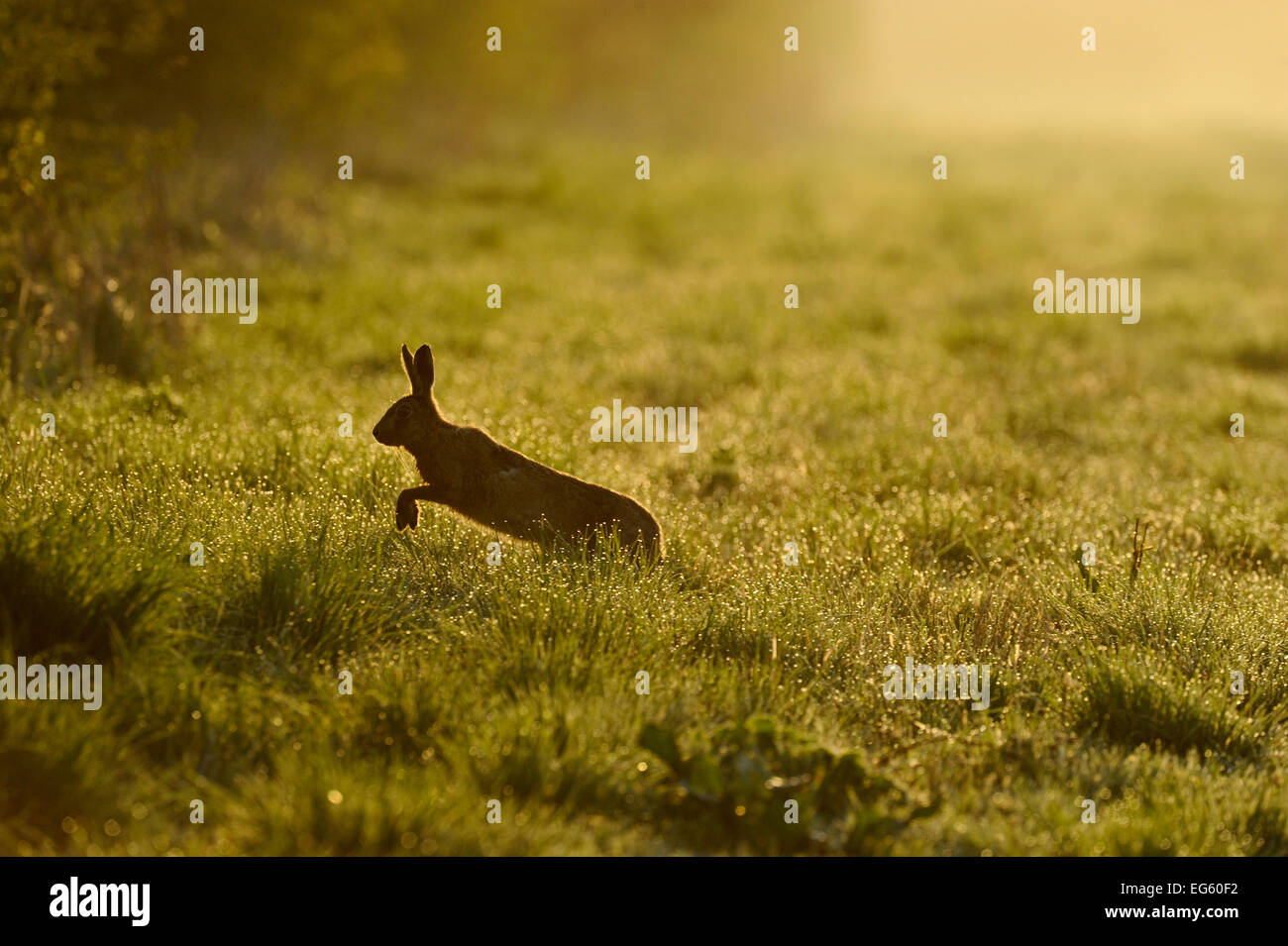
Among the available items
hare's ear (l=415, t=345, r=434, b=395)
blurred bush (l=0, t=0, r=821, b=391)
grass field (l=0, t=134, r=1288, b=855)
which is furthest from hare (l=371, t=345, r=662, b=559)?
blurred bush (l=0, t=0, r=821, b=391)

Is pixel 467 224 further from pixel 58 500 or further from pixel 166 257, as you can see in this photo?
pixel 58 500

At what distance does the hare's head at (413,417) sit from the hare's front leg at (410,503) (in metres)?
0.29

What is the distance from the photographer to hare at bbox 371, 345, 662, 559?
18.0ft

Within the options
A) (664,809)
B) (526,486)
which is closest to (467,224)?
(526,486)

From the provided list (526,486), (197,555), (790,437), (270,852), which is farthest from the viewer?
(790,437)

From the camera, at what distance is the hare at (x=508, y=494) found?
5.48m

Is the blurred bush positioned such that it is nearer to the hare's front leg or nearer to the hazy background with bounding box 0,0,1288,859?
the hazy background with bounding box 0,0,1288,859

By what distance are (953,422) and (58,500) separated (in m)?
6.40

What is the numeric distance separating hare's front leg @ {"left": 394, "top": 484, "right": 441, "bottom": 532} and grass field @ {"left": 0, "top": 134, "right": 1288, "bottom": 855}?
158mm

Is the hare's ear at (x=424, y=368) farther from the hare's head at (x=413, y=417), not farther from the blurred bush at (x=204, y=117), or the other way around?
the blurred bush at (x=204, y=117)

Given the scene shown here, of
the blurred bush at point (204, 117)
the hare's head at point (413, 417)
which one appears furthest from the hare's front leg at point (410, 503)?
the blurred bush at point (204, 117)

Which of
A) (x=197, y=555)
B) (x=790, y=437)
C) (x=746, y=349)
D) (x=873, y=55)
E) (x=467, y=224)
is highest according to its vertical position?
(x=873, y=55)

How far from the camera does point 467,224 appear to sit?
17.9m

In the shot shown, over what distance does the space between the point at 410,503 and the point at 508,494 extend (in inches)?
17.6
